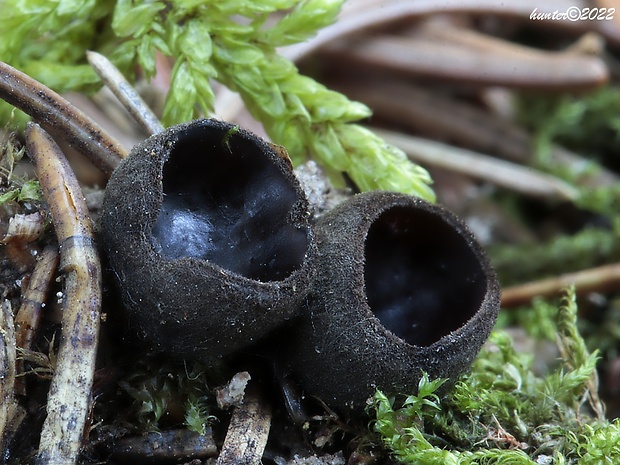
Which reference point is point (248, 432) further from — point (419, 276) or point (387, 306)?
point (419, 276)

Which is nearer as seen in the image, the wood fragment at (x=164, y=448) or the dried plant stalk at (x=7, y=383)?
the dried plant stalk at (x=7, y=383)

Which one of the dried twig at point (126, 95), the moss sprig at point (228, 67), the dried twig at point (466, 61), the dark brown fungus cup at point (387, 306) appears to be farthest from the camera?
the dried twig at point (466, 61)

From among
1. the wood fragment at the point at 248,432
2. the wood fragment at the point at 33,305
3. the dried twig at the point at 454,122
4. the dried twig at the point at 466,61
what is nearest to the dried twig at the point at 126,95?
Result: the wood fragment at the point at 33,305

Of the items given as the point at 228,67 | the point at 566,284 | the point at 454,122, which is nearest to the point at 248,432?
the point at 228,67

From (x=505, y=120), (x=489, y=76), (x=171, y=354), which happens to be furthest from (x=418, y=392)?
(x=505, y=120)

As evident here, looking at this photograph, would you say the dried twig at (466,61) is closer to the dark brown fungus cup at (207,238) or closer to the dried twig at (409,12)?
the dried twig at (409,12)

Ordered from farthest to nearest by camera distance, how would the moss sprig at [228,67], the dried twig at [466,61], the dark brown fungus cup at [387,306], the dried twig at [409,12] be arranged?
the dried twig at [466,61] → the dried twig at [409,12] → the moss sprig at [228,67] → the dark brown fungus cup at [387,306]

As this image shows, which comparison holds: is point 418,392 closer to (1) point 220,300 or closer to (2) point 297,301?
(2) point 297,301

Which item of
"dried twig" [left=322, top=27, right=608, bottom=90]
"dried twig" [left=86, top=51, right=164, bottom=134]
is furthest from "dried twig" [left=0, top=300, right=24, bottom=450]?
"dried twig" [left=322, top=27, right=608, bottom=90]
